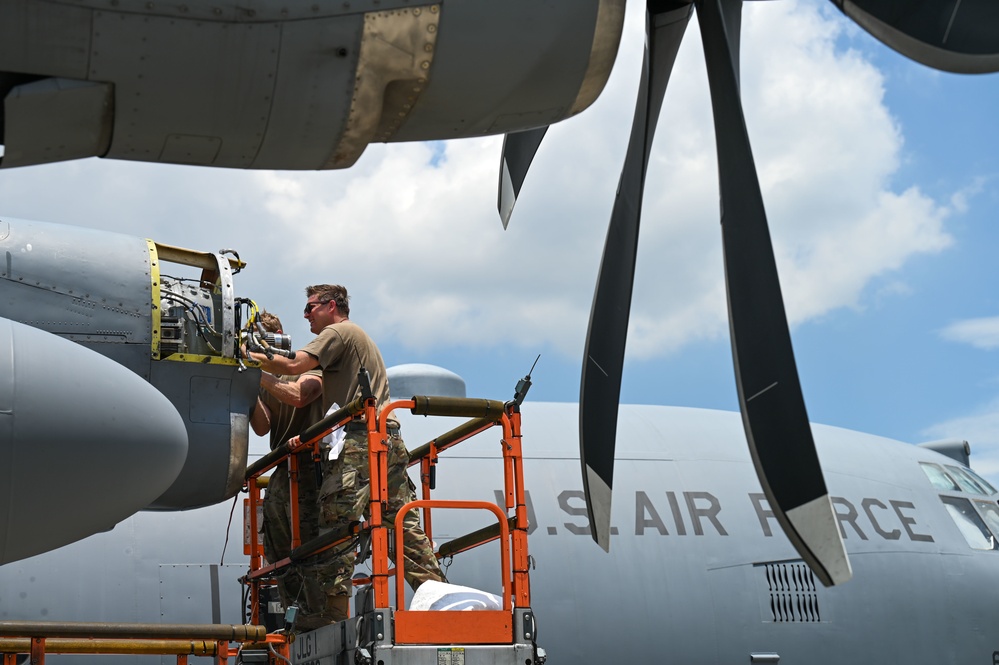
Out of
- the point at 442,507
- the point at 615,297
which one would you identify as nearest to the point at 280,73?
the point at 615,297

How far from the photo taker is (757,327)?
18.5 feet

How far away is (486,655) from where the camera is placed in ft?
23.2

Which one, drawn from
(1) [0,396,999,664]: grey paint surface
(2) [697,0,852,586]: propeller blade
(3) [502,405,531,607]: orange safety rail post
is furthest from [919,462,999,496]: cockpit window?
(2) [697,0,852,586]: propeller blade

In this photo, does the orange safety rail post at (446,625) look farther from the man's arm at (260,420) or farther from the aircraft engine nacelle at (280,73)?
the aircraft engine nacelle at (280,73)

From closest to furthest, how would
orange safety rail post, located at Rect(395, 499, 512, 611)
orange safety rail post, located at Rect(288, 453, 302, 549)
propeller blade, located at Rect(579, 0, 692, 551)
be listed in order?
propeller blade, located at Rect(579, 0, 692, 551) < orange safety rail post, located at Rect(395, 499, 512, 611) < orange safety rail post, located at Rect(288, 453, 302, 549)

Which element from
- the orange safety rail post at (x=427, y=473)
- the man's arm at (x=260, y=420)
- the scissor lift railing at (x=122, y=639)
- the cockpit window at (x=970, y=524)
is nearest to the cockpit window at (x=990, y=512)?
the cockpit window at (x=970, y=524)

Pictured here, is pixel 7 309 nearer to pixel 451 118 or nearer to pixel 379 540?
pixel 379 540

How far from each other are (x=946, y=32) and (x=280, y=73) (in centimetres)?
268

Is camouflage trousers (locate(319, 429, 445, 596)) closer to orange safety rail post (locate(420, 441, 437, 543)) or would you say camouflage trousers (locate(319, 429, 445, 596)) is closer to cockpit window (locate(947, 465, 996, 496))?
orange safety rail post (locate(420, 441, 437, 543))

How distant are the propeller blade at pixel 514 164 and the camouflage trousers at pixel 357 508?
1731mm

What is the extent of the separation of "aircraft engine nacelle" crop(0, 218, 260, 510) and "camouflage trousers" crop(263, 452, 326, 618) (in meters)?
0.55

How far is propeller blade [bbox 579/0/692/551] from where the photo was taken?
6.14m

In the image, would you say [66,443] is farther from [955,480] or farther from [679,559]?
[955,480]

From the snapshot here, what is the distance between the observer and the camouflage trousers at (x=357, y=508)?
26.1ft
